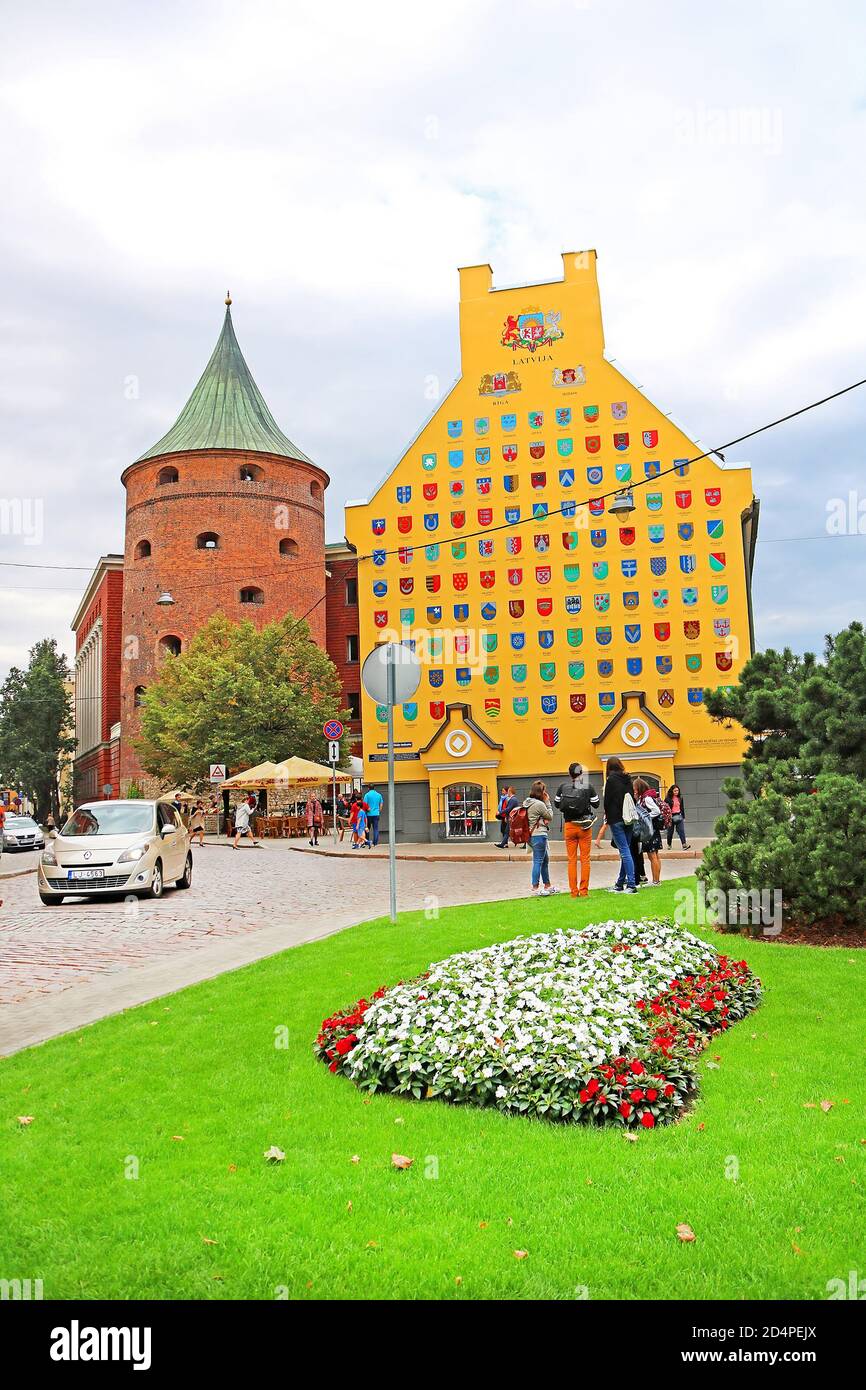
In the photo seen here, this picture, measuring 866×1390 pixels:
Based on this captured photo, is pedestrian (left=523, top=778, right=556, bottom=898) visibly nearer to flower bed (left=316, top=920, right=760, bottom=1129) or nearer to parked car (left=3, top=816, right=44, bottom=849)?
flower bed (left=316, top=920, right=760, bottom=1129)

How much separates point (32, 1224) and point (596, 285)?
133 ft

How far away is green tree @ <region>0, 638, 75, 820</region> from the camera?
277 feet

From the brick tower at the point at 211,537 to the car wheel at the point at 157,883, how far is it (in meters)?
40.3

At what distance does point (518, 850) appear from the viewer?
104ft

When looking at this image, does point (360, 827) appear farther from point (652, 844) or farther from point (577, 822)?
point (577, 822)

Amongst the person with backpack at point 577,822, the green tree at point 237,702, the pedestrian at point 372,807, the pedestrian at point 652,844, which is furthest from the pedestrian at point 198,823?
the person with backpack at point 577,822

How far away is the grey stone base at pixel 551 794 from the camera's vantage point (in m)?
37.3

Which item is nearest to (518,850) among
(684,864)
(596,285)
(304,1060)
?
(684,864)

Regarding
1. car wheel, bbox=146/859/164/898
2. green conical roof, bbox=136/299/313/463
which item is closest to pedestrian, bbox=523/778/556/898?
car wheel, bbox=146/859/164/898

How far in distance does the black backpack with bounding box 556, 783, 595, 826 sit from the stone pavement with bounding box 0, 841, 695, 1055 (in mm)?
1742

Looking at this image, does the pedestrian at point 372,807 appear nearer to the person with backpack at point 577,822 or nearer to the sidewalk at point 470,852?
the sidewalk at point 470,852

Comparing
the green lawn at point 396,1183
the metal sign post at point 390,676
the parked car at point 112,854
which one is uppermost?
the metal sign post at point 390,676

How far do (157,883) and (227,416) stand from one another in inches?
1890

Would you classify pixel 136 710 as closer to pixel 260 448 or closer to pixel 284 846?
pixel 260 448
